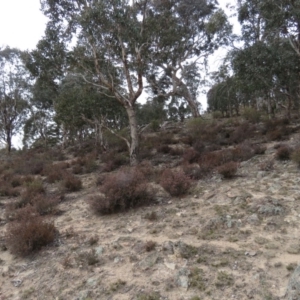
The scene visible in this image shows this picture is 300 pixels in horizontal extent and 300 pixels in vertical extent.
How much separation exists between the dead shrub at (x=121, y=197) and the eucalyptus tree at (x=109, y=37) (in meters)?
5.45

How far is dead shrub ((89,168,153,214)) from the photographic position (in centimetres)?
794

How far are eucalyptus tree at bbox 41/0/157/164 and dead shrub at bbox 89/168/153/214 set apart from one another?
5.45m

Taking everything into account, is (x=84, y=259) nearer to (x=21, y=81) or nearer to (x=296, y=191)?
(x=296, y=191)

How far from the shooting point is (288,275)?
454 cm

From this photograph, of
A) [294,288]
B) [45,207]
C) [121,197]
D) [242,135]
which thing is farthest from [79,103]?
[294,288]

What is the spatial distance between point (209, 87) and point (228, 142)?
16787 millimetres

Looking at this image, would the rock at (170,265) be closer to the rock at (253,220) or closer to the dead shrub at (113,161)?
the rock at (253,220)

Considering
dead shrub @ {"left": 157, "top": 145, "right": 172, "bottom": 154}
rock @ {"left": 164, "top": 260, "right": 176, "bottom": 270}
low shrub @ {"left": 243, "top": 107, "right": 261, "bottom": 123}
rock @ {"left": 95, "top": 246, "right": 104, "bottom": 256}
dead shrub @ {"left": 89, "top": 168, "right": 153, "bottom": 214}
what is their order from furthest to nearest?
1. low shrub @ {"left": 243, "top": 107, "right": 261, "bottom": 123}
2. dead shrub @ {"left": 157, "top": 145, "right": 172, "bottom": 154}
3. dead shrub @ {"left": 89, "top": 168, "right": 153, "bottom": 214}
4. rock @ {"left": 95, "top": 246, "right": 104, "bottom": 256}
5. rock @ {"left": 164, "top": 260, "right": 176, "bottom": 270}

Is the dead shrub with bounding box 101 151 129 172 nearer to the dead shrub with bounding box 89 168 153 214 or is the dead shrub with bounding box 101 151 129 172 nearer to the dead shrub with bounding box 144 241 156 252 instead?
the dead shrub with bounding box 89 168 153 214

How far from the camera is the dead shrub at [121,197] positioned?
7.94 m

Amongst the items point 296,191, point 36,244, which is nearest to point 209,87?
point 296,191

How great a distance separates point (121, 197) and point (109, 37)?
8.34 metres

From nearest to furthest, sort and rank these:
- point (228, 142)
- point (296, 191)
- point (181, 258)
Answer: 1. point (181, 258)
2. point (296, 191)
3. point (228, 142)

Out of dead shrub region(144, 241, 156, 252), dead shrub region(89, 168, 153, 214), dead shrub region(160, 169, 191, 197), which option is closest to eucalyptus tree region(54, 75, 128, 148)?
dead shrub region(89, 168, 153, 214)
